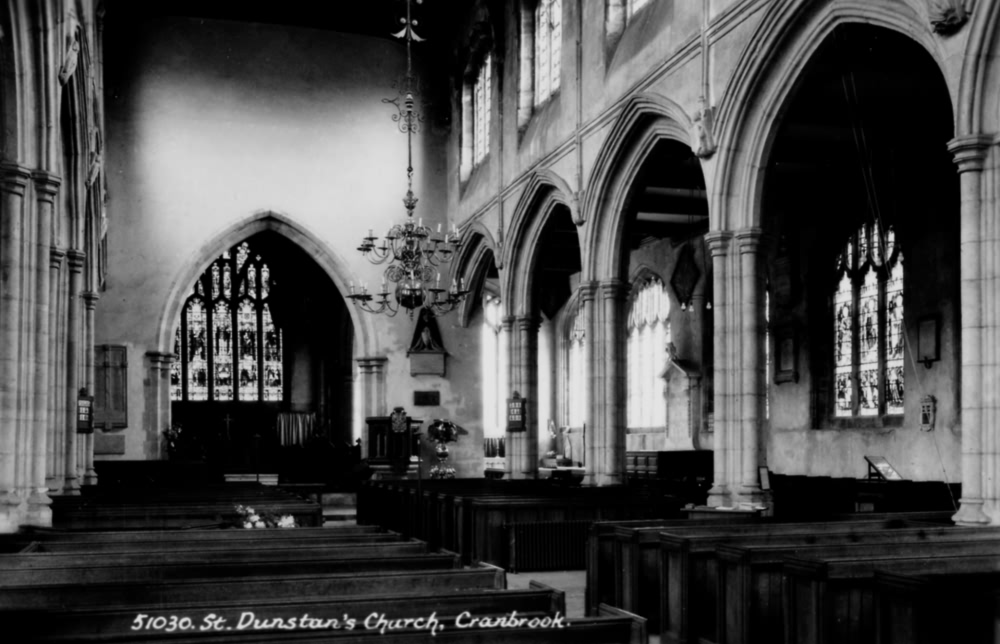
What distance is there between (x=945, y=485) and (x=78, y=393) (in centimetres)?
1169

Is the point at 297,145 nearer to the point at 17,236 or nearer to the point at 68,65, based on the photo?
the point at 68,65

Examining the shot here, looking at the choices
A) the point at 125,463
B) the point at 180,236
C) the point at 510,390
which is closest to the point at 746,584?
the point at 510,390

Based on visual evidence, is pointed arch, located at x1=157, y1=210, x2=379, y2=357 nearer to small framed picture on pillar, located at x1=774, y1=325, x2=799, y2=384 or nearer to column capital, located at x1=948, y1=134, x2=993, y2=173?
small framed picture on pillar, located at x1=774, y1=325, x2=799, y2=384

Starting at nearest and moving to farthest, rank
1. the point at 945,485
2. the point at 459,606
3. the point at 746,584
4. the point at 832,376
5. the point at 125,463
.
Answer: the point at 459,606 < the point at 746,584 < the point at 945,485 < the point at 832,376 < the point at 125,463

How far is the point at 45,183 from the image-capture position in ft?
32.9

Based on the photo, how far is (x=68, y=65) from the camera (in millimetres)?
10781

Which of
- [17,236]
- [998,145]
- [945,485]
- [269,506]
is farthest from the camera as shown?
[945,485]

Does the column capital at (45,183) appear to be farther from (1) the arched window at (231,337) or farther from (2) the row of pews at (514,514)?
(1) the arched window at (231,337)

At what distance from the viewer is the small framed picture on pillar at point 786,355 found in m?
19.0

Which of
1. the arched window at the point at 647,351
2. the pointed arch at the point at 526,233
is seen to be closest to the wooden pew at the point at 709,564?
the pointed arch at the point at 526,233

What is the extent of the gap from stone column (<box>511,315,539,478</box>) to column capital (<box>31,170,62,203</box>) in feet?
37.4

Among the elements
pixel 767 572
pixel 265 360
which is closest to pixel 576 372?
pixel 265 360

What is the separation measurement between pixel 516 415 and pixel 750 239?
8740 millimetres

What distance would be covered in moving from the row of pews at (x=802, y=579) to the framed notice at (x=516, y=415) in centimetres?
1149
